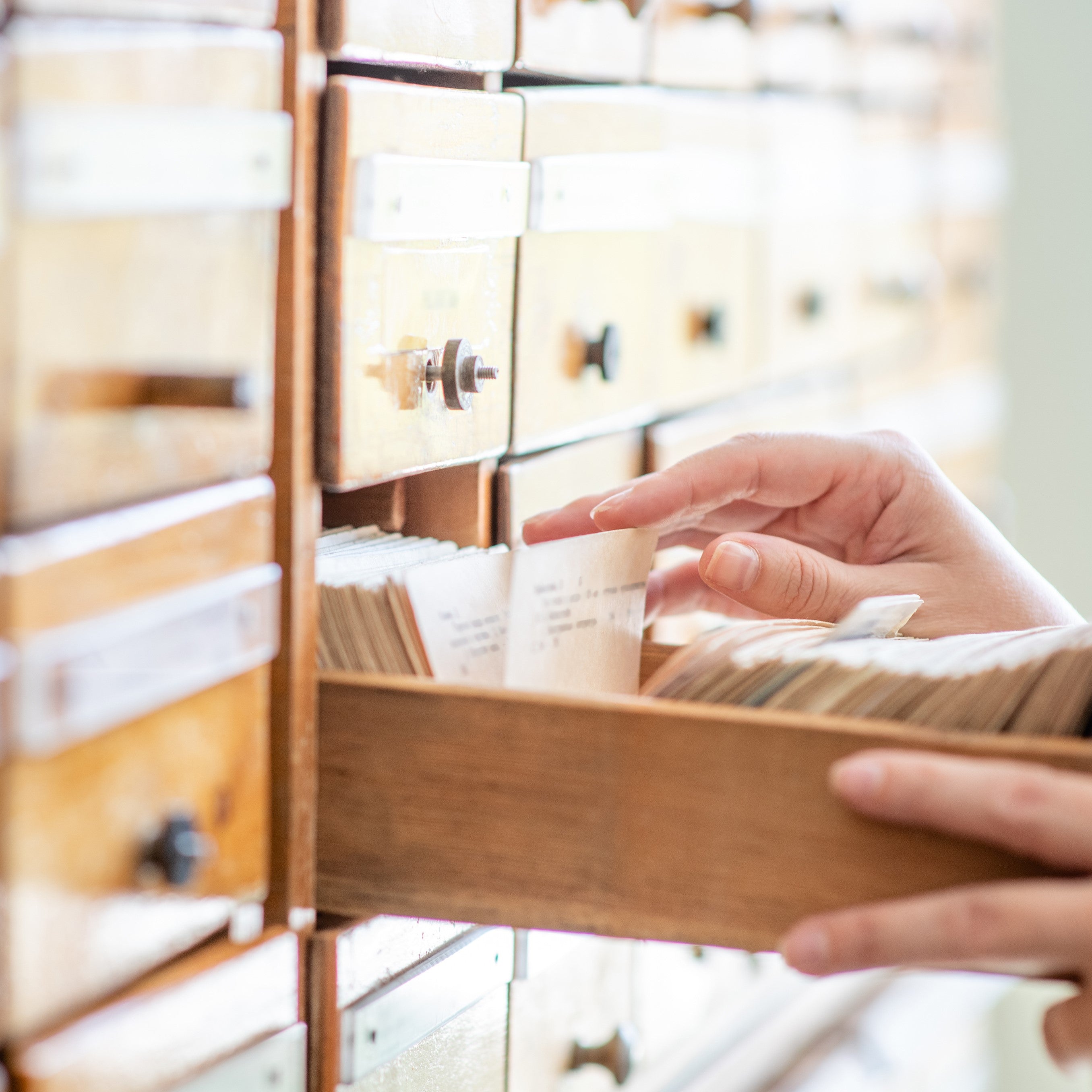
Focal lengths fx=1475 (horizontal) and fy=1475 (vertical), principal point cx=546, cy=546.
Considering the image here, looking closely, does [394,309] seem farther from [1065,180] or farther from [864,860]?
[1065,180]

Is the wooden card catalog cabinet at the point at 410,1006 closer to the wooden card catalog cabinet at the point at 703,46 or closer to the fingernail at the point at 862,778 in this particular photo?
the fingernail at the point at 862,778

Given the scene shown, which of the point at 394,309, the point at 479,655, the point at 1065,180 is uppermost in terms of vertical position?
the point at 1065,180

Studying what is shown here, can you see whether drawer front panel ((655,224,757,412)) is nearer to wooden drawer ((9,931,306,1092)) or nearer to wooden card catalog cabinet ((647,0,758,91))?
wooden card catalog cabinet ((647,0,758,91))

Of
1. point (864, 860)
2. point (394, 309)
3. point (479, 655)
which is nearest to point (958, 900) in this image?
point (864, 860)

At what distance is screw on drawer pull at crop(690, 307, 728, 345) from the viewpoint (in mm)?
1305

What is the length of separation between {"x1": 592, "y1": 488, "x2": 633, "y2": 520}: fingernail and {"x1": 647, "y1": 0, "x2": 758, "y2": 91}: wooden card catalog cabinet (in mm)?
445

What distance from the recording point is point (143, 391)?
0.59 m

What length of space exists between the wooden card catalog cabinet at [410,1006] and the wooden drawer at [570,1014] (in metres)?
0.02

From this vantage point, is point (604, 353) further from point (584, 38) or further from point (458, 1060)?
point (458, 1060)

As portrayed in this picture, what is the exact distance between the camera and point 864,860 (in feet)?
2.07

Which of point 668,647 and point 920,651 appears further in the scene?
point 668,647

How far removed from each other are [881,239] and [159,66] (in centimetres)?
138

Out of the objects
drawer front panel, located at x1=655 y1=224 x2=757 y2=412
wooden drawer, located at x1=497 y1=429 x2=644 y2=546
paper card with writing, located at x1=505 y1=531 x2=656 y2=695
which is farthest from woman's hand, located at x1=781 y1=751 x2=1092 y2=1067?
drawer front panel, located at x1=655 y1=224 x2=757 y2=412

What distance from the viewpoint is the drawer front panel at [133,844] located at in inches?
21.0
